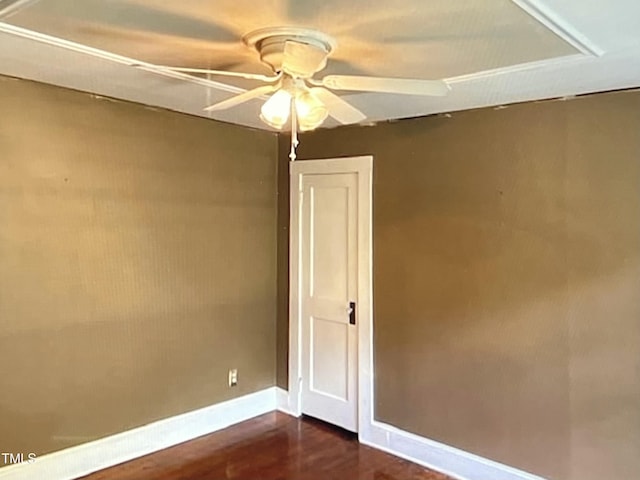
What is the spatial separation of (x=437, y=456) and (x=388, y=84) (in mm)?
2576

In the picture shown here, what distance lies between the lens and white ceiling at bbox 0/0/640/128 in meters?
1.91

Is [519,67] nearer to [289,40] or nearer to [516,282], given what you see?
[289,40]

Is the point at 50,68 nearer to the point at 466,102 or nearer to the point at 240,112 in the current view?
the point at 240,112

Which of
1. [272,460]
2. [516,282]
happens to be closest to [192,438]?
[272,460]

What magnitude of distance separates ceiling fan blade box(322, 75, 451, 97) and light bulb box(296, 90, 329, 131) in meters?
0.19

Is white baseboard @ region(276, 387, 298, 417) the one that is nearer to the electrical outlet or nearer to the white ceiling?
the electrical outlet

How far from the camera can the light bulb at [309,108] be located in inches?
90.2

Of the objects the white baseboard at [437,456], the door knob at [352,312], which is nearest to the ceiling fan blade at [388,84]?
the door knob at [352,312]

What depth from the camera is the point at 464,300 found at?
137 inches

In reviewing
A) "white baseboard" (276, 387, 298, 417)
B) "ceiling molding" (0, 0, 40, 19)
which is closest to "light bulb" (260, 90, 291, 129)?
"ceiling molding" (0, 0, 40, 19)

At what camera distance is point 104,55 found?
2.50 metres

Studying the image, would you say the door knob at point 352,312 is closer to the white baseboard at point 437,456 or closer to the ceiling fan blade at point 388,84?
the white baseboard at point 437,456

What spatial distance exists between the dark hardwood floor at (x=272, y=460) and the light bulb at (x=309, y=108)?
7.59 ft

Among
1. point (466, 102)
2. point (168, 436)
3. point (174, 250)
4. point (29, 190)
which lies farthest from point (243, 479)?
point (466, 102)
